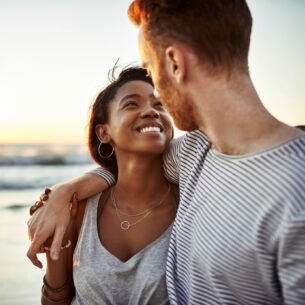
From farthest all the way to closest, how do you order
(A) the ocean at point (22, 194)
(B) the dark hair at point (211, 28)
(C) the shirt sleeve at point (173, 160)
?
1. (A) the ocean at point (22, 194)
2. (C) the shirt sleeve at point (173, 160)
3. (B) the dark hair at point (211, 28)

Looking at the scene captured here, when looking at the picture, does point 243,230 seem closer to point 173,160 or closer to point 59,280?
point 173,160

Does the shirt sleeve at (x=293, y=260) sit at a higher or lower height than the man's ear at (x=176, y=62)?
lower

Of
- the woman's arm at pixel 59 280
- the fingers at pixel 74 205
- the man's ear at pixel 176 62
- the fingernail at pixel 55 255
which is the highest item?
the man's ear at pixel 176 62

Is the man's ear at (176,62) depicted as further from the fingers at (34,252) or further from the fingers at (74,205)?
the fingers at (34,252)

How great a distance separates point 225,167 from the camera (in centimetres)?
177

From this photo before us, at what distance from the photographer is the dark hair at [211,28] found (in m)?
1.79

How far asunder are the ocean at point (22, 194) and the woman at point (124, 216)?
2260 millimetres

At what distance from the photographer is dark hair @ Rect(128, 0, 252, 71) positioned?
5.87ft

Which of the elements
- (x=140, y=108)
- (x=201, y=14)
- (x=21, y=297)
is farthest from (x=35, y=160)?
(x=201, y=14)

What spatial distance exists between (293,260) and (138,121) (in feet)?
5.01

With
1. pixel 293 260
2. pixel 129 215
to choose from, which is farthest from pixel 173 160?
pixel 293 260

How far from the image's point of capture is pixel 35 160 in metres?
16.6

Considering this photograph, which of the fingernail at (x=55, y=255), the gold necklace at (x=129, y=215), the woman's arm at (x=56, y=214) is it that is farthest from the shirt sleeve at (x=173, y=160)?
the fingernail at (x=55, y=255)

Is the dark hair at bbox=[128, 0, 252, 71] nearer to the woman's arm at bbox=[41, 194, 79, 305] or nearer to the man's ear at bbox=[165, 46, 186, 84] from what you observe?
the man's ear at bbox=[165, 46, 186, 84]
